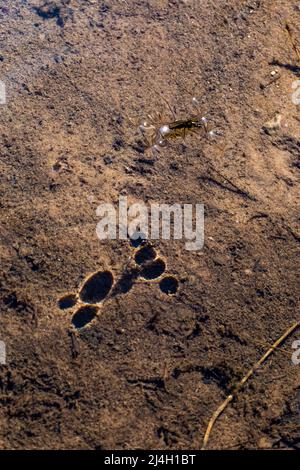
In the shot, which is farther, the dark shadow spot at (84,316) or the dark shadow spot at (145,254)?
the dark shadow spot at (145,254)

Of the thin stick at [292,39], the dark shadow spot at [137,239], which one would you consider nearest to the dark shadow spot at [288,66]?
the thin stick at [292,39]

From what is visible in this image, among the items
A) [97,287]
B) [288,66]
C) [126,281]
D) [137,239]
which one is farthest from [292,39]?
[97,287]

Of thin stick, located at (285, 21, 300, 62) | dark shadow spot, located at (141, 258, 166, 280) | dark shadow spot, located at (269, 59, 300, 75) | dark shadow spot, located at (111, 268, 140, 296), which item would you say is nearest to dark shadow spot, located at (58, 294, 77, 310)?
dark shadow spot, located at (111, 268, 140, 296)

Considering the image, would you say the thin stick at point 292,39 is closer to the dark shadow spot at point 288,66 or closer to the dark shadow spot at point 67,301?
the dark shadow spot at point 288,66

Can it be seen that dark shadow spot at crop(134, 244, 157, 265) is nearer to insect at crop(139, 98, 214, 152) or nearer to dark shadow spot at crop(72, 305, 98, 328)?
dark shadow spot at crop(72, 305, 98, 328)

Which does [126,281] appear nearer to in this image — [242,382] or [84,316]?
[84,316]
